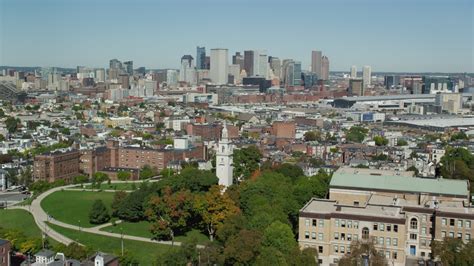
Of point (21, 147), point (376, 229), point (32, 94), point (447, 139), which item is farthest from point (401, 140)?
point (32, 94)

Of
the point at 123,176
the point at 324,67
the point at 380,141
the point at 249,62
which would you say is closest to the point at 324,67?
the point at 324,67

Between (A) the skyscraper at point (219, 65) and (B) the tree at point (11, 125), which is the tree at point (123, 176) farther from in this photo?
(A) the skyscraper at point (219, 65)

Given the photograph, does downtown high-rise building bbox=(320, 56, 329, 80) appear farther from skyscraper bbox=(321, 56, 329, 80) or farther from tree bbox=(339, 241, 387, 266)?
tree bbox=(339, 241, 387, 266)

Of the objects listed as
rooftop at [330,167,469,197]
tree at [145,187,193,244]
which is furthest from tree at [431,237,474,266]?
tree at [145,187,193,244]

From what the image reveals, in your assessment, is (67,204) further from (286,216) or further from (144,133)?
(144,133)

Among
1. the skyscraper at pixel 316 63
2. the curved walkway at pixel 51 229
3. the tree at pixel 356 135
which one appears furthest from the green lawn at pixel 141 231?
the skyscraper at pixel 316 63

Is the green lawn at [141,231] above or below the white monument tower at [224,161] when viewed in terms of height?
below
